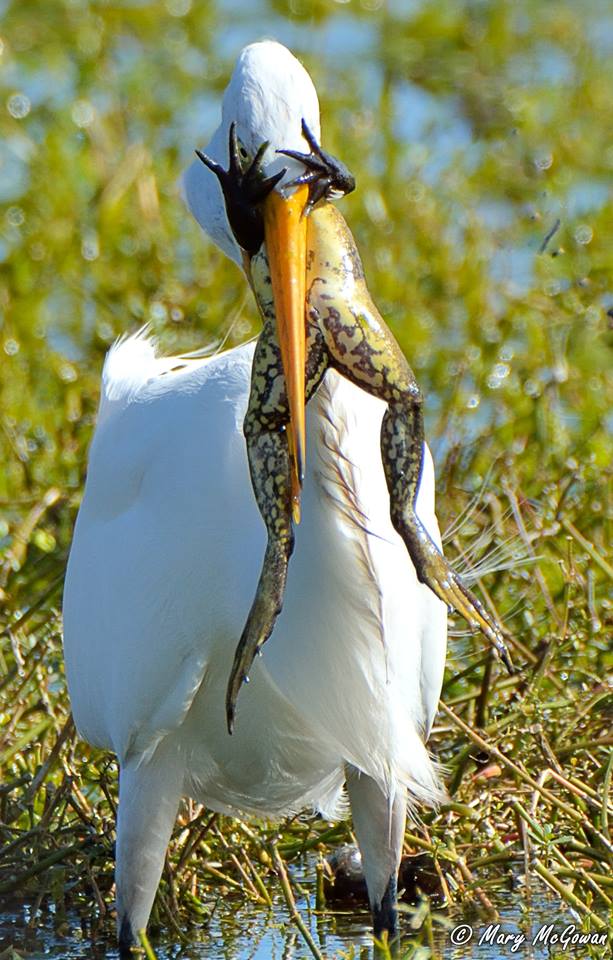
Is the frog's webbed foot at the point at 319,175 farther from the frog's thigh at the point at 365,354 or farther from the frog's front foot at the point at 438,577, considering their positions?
the frog's front foot at the point at 438,577

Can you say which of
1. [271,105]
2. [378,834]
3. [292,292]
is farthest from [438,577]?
[378,834]

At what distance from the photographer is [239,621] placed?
7.22 ft

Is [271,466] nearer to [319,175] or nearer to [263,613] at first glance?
[263,613]

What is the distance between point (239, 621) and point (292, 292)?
0.51m

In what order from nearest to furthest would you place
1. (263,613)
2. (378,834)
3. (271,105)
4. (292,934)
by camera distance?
(263,613), (271,105), (378,834), (292,934)

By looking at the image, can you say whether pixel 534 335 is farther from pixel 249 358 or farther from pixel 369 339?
pixel 369 339

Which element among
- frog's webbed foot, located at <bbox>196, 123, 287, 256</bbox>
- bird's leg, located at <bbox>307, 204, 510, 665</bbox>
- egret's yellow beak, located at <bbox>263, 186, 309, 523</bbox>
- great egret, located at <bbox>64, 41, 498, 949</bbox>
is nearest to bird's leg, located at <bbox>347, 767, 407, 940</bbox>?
great egret, located at <bbox>64, 41, 498, 949</bbox>

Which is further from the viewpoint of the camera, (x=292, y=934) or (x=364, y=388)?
(x=292, y=934)

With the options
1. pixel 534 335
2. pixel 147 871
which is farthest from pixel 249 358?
pixel 534 335

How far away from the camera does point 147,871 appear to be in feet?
7.83

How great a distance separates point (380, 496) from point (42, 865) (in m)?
0.78

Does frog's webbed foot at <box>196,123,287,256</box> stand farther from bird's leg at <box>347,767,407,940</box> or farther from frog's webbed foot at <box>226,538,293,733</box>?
bird's leg at <box>347,767,407,940</box>

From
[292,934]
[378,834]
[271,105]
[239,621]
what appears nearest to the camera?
[271,105]

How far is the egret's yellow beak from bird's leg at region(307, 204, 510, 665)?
0.03 meters
